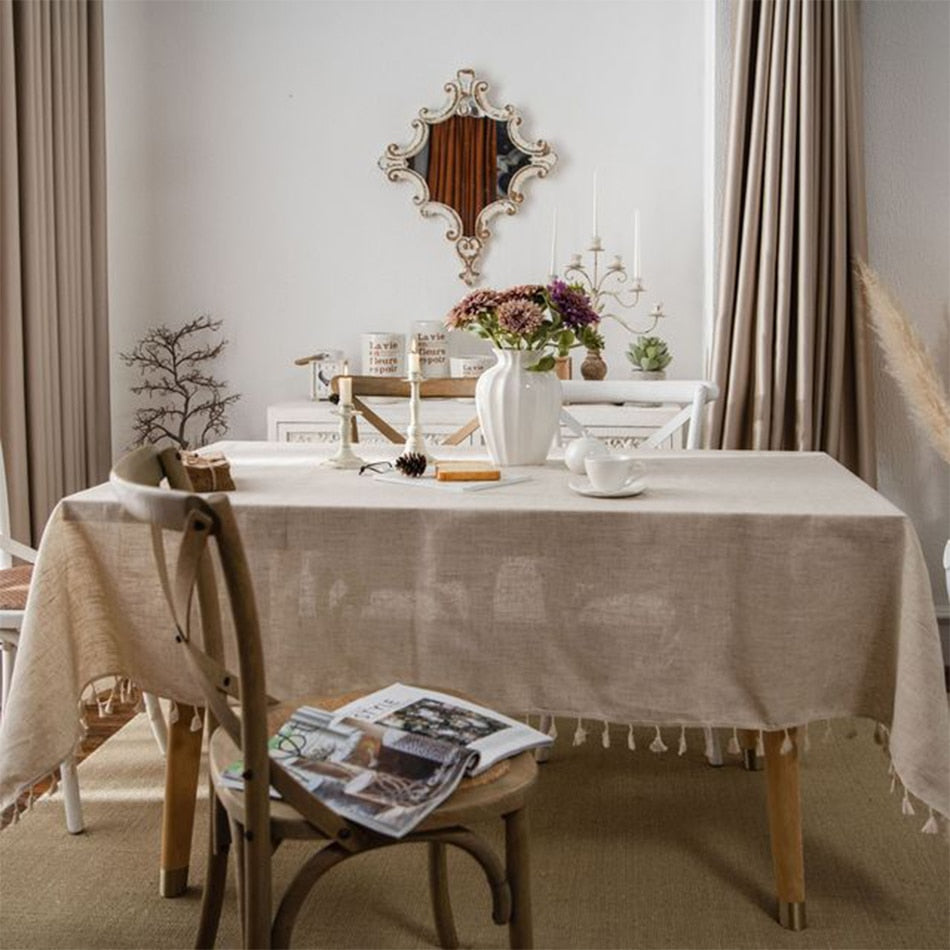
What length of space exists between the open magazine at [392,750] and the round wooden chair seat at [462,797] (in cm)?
2

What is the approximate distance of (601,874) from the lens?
2273mm

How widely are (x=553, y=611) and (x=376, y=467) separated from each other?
678mm

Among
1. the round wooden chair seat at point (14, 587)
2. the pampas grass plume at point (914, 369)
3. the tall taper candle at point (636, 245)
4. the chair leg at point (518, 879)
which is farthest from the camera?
the tall taper candle at point (636, 245)

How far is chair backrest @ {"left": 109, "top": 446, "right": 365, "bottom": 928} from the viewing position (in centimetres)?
135

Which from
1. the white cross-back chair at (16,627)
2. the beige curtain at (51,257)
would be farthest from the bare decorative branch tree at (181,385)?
the white cross-back chair at (16,627)

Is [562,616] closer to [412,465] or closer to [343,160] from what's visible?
[412,465]

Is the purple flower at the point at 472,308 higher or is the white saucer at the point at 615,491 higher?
the purple flower at the point at 472,308

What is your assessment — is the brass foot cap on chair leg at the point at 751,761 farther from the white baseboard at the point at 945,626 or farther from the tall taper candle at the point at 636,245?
the tall taper candle at the point at 636,245

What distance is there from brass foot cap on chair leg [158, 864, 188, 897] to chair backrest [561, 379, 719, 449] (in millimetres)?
1420

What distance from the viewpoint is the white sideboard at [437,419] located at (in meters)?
3.91

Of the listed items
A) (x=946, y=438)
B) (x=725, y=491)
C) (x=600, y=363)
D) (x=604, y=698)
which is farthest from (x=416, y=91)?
(x=604, y=698)

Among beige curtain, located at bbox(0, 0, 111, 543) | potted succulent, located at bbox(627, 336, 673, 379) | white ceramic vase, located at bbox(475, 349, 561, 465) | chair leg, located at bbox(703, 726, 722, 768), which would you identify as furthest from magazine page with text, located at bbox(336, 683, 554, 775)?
potted succulent, located at bbox(627, 336, 673, 379)

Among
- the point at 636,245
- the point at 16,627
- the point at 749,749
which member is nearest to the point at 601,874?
the point at 749,749

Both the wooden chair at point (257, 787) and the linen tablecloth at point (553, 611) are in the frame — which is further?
the linen tablecloth at point (553, 611)
